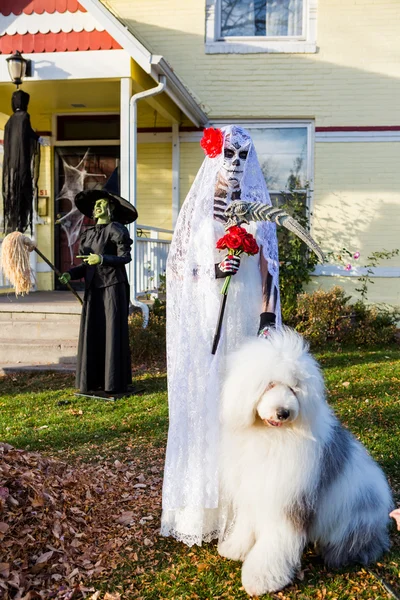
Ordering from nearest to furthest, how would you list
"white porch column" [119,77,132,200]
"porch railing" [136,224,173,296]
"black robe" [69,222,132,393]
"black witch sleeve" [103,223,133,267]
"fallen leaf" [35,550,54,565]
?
"fallen leaf" [35,550,54,565], "black witch sleeve" [103,223,133,267], "black robe" [69,222,132,393], "white porch column" [119,77,132,200], "porch railing" [136,224,173,296]

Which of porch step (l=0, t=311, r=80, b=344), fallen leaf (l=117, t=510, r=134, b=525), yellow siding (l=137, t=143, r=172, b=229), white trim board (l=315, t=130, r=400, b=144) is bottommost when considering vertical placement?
fallen leaf (l=117, t=510, r=134, b=525)

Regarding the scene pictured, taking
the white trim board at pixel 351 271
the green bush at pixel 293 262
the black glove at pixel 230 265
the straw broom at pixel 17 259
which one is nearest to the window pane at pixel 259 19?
the green bush at pixel 293 262

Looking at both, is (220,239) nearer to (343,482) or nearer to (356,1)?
(343,482)

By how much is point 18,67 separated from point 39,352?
12.4 ft

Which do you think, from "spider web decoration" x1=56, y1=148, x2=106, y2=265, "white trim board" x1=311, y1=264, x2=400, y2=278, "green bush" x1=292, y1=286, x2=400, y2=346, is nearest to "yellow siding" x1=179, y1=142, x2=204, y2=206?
"spider web decoration" x1=56, y1=148, x2=106, y2=265

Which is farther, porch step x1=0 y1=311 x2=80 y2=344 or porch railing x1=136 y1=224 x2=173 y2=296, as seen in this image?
porch railing x1=136 y1=224 x2=173 y2=296

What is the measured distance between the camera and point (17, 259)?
5828mm

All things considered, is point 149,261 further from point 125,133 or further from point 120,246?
point 120,246

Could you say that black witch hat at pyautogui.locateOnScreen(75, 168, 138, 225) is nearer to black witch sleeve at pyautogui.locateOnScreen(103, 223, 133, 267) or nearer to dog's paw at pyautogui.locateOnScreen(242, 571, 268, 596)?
black witch sleeve at pyautogui.locateOnScreen(103, 223, 133, 267)

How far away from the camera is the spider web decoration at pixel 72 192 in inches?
427

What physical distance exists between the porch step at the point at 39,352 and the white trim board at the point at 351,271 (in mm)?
4430

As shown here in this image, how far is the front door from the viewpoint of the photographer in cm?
1078

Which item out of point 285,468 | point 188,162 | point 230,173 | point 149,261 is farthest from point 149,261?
point 285,468

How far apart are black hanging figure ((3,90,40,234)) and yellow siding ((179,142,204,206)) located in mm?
3217
